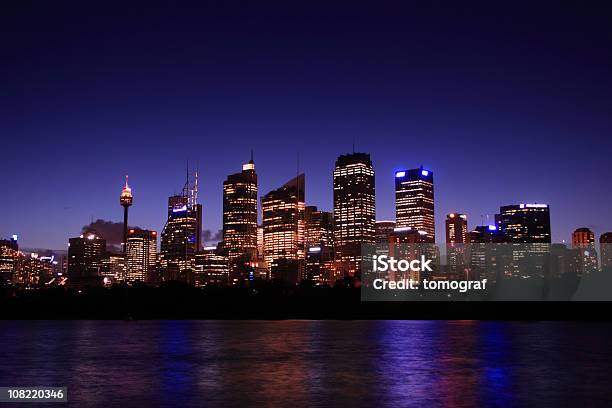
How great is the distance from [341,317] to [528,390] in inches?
5725

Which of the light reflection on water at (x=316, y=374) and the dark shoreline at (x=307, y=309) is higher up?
the light reflection on water at (x=316, y=374)

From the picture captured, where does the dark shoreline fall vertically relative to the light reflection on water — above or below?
below

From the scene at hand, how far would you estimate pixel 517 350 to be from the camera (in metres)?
56.9

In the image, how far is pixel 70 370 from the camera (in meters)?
39.7

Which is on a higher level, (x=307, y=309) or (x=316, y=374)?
(x=316, y=374)

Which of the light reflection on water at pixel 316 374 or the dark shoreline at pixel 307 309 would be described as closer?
the light reflection on water at pixel 316 374

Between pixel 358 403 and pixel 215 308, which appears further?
pixel 215 308

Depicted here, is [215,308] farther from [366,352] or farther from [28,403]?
[28,403]

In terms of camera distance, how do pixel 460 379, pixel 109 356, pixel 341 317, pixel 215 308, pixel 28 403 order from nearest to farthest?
pixel 28 403 → pixel 460 379 → pixel 109 356 → pixel 341 317 → pixel 215 308

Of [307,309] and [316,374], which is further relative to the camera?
[307,309]

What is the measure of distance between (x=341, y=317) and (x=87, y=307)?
2790 inches

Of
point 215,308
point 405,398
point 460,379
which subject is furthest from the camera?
point 215,308

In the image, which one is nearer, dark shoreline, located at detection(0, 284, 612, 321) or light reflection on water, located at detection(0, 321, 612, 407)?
light reflection on water, located at detection(0, 321, 612, 407)

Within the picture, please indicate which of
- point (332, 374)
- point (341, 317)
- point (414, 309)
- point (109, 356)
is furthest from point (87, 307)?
point (332, 374)
